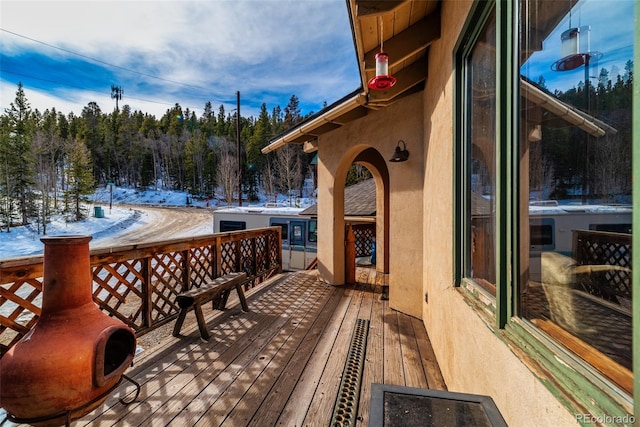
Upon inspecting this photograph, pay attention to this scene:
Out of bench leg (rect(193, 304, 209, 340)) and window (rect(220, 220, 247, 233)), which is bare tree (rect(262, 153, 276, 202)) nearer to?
window (rect(220, 220, 247, 233))

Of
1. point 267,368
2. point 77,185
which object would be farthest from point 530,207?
point 77,185

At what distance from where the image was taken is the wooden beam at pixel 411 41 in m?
2.84

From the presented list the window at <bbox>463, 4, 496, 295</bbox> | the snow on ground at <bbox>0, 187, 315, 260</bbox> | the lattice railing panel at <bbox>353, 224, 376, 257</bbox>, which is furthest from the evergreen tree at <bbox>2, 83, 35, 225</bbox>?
the window at <bbox>463, 4, 496, 295</bbox>

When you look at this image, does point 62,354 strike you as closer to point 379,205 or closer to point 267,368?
point 267,368

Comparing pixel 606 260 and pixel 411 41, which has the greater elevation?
pixel 411 41

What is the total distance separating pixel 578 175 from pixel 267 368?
2.59 m

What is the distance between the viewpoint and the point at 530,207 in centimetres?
118

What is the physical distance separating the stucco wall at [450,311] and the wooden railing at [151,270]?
311 cm

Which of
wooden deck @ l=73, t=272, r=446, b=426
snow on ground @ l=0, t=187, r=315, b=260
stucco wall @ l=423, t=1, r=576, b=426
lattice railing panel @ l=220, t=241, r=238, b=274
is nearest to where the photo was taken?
stucco wall @ l=423, t=1, r=576, b=426

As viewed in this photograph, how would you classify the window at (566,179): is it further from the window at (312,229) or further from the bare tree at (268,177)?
the bare tree at (268,177)

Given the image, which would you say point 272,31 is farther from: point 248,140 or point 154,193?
point 154,193

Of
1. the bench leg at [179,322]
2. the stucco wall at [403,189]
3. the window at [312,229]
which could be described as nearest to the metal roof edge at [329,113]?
the stucco wall at [403,189]

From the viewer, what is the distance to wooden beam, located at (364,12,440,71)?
112 inches

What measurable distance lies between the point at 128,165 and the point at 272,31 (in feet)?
151
